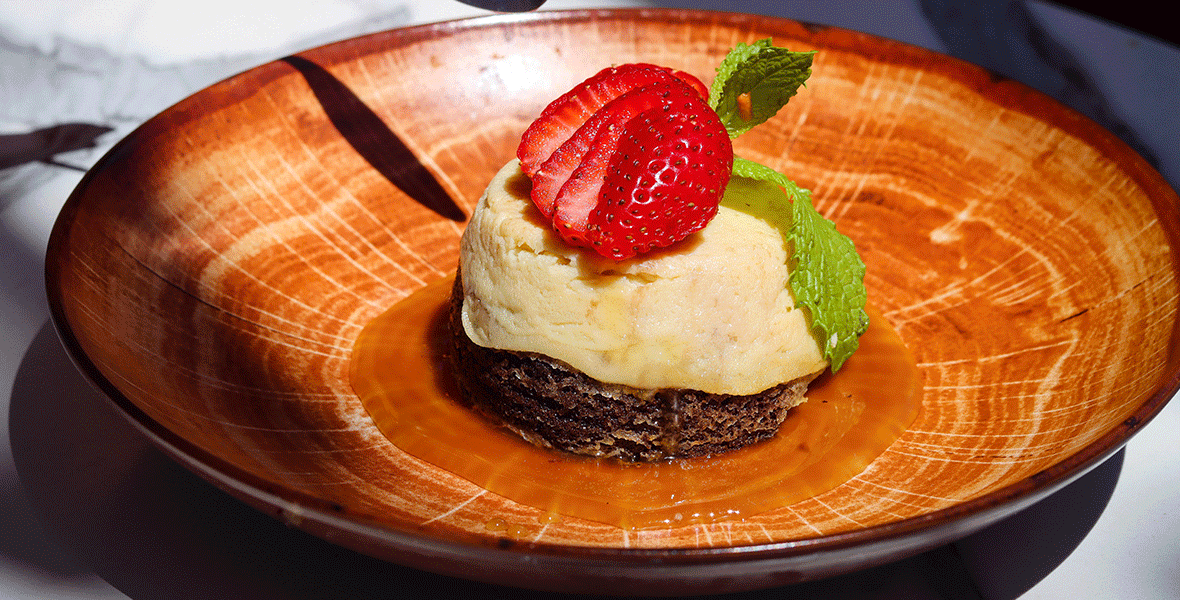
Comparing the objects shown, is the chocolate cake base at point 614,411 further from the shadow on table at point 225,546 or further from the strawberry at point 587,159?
the shadow on table at point 225,546

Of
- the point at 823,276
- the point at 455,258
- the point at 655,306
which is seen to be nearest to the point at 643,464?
the point at 655,306

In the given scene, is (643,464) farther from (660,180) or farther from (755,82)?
(755,82)

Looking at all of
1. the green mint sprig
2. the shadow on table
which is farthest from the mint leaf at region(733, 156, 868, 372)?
the shadow on table

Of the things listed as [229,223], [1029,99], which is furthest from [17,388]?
[1029,99]

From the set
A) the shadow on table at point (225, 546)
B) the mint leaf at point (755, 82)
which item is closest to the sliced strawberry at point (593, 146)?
the mint leaf at point (755, 82)

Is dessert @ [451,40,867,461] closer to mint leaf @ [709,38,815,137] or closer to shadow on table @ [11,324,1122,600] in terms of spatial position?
mint leaf @ [709,38,815,137]
